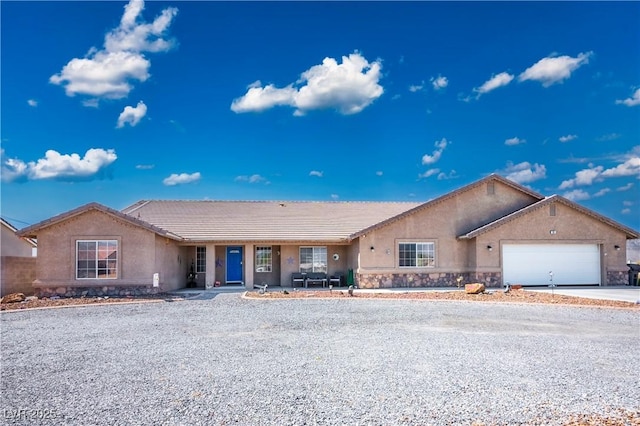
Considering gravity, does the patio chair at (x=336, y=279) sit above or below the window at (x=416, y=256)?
below

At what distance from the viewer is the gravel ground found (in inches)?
225

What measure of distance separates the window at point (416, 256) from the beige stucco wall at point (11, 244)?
16.7 m

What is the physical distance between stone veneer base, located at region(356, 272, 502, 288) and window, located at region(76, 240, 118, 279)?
404 inches

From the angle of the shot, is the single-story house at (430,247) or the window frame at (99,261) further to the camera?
the single-story house at (430,247)

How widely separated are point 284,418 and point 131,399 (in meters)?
2.05

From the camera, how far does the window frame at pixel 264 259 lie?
2427 cm

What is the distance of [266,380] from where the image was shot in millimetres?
6953

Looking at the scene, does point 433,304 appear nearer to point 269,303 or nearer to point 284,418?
point 269,303

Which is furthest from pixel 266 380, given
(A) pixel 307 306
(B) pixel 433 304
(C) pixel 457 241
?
(C) pixel 457 241

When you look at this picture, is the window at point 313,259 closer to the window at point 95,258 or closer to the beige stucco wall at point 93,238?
the beige stucco wall at point 93,238

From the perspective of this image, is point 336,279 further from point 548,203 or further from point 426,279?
point 548,203

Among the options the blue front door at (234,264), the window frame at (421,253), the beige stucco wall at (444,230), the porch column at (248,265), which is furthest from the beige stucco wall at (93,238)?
the window frame at (421,253)

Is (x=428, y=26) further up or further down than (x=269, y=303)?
further up

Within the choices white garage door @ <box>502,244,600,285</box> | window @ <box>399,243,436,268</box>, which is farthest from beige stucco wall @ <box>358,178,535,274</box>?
white garage door @ <box>502,244,600,285</box>
